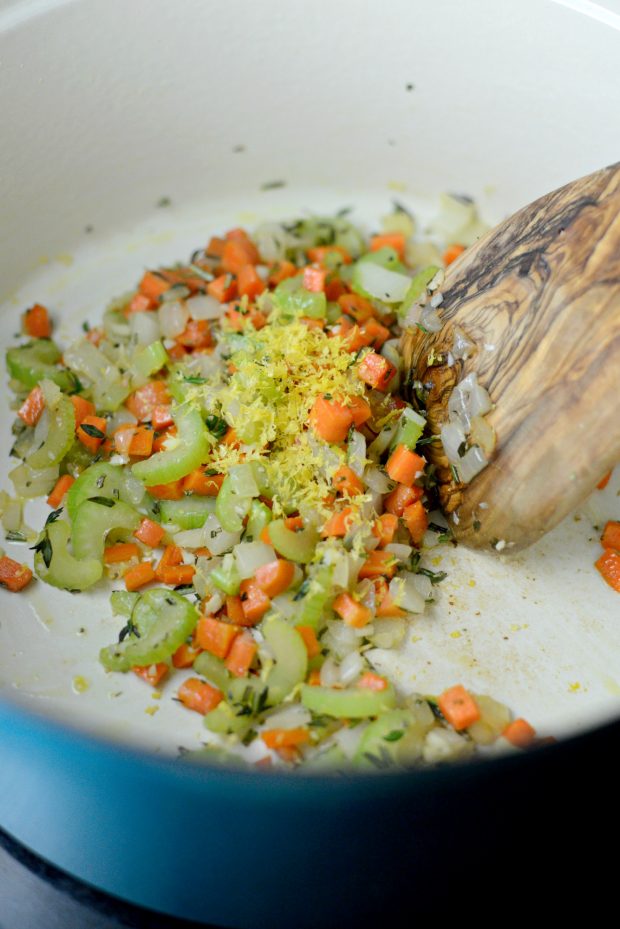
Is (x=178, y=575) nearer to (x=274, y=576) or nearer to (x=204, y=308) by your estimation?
(x=274, y=576)

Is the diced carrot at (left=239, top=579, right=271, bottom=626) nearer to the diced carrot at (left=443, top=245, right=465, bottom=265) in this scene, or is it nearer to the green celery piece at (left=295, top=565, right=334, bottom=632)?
the green celery piece at (left=295, top=565, right=334, bottom=632)

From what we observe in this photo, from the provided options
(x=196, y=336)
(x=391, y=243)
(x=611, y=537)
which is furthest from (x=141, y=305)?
(x=611, y=537)

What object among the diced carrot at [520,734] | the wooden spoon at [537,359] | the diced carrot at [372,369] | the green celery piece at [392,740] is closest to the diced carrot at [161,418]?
the diced carrot at [372,369]

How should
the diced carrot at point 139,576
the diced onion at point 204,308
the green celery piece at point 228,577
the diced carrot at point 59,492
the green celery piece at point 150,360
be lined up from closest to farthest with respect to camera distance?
the green celery piece at point 228,577 → the diced carrot at point 139,576 → the diced carrot at point 59,492 → the green celery piece at point 150,360 → the diced onion at point 204,308

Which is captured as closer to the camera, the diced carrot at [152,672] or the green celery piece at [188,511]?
the diced carrot at [152,672]

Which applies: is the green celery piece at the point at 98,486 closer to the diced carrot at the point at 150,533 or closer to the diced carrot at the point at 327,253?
the diced carrot at the point at 150,533

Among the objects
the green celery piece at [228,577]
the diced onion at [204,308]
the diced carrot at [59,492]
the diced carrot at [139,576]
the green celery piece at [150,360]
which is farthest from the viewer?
the diced onion at [204,308]
